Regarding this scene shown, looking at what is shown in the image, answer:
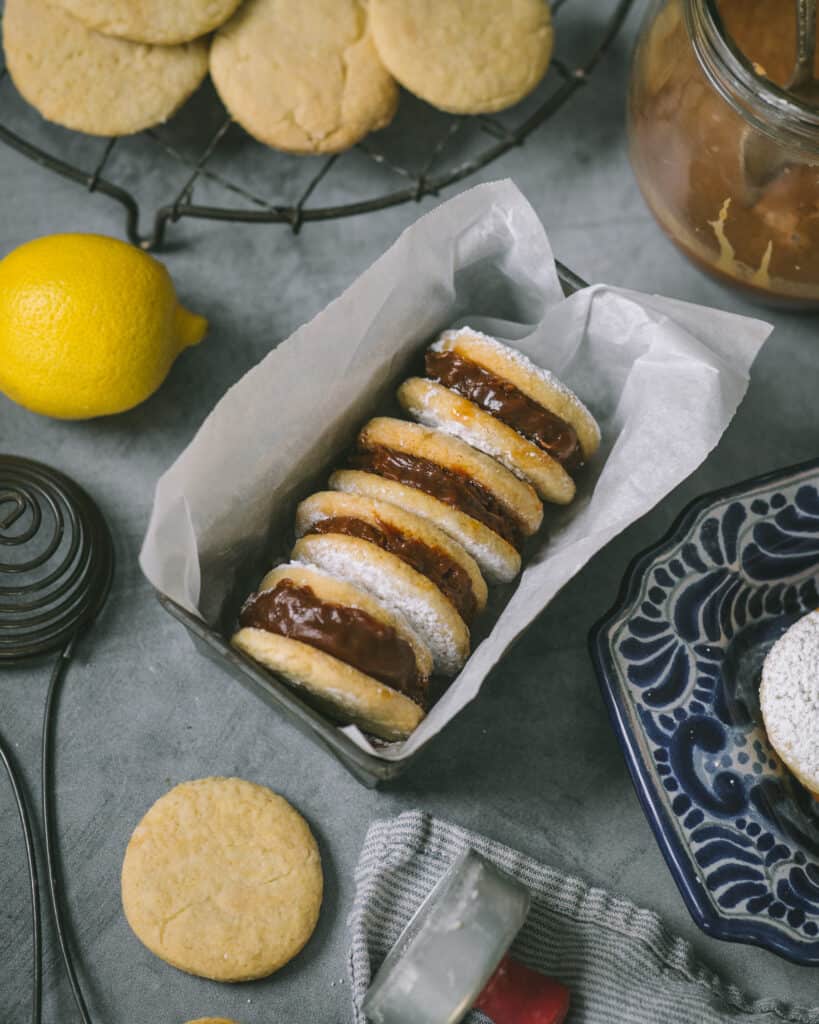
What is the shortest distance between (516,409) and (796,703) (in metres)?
0.39

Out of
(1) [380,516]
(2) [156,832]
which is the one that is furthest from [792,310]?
(2) [156,832]

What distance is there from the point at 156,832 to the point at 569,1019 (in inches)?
17.6

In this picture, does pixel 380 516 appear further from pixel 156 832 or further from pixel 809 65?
pixel 809 65

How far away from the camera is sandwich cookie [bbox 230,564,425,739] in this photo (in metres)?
0.99

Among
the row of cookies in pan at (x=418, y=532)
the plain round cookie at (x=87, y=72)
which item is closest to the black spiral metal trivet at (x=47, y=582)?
the row of cookies in pan at (x=418, y=532)

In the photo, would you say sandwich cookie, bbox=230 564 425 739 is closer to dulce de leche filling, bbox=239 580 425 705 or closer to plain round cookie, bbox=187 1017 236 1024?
dulce de leche filling, bbox=239 580 425 705

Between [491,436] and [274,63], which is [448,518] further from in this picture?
[274,63]

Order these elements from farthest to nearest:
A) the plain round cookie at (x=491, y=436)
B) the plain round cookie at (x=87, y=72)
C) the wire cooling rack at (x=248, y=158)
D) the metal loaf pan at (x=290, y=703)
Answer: the wire cooling rack at (x=248, y=158) → the plain round cookie at (x=87, y=72) → the plain round cookie at (x=491, y=436) → the metal loaf pan at (x=290, y=703)

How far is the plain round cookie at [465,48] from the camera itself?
1214 mm

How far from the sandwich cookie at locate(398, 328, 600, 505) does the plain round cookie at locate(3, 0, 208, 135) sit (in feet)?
1.38

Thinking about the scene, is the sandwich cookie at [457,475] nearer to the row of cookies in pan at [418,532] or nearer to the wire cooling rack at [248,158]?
the row of cookies in pan at [418,532]

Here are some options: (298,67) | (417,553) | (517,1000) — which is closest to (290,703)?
(417,553)

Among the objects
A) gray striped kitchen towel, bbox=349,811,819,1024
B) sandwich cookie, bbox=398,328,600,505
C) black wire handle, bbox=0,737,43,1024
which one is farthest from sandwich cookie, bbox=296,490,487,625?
black wire handle, bbox=0,737,43,1024

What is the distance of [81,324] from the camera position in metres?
1.13
